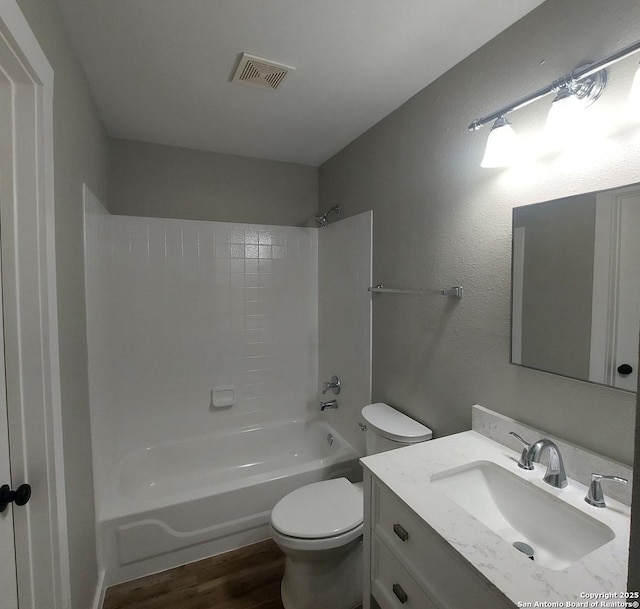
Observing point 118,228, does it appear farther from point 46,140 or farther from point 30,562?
point 30,562

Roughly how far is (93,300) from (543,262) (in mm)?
2012

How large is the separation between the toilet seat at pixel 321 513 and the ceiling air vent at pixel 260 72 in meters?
2.01

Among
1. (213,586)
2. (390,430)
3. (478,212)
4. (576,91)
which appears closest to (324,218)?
(478,212)

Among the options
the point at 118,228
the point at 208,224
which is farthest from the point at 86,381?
the point at 208,224

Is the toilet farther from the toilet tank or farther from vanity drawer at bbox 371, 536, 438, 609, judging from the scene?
vanity drawer at bbox 371, 536, 438, 609

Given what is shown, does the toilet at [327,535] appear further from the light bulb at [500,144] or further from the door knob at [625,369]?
the light bulb at [500,144]

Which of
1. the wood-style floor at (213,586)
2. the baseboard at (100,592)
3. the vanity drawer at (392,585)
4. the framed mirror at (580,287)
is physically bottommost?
the wood-style floor at (213,586)

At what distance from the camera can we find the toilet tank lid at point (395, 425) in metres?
1.58

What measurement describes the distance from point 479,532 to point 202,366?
2.11 metres

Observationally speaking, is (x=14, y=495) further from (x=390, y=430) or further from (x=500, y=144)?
(x=500, y=144)

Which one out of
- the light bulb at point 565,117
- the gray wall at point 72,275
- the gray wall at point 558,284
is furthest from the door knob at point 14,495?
the light bulb at point 565,117

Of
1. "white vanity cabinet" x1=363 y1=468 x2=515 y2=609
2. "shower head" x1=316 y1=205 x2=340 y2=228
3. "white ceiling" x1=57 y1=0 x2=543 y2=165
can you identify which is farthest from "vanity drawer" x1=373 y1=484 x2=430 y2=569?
"shower head" x1=316 y1=205 x2=340 y2=228

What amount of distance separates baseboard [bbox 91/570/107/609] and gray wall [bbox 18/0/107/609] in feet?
0.28

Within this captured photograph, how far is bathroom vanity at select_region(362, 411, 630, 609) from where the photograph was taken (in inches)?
28.6
